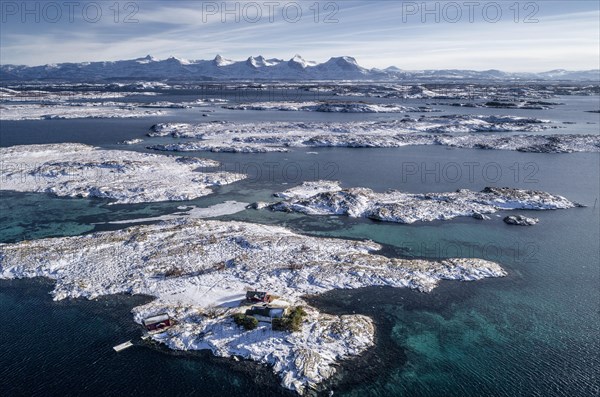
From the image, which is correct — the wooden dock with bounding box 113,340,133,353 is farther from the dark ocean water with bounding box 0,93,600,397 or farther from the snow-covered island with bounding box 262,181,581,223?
the snow-covered island with bounding box 262,181,581,223

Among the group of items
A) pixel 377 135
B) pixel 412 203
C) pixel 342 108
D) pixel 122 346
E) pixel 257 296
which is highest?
pixel 342 108

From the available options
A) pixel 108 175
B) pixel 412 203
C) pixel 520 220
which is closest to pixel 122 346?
pixel 412 203

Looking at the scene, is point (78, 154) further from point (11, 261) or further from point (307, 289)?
point (307, 289)

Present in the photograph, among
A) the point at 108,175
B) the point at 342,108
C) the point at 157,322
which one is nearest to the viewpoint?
the point at 157,322

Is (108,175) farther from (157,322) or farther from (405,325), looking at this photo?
(405,325)

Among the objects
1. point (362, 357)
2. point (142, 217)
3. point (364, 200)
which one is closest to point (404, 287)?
point (362, 357)

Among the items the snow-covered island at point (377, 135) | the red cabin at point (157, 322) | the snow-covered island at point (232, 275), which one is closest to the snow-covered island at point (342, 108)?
the snow-covered island at point (377, 135)

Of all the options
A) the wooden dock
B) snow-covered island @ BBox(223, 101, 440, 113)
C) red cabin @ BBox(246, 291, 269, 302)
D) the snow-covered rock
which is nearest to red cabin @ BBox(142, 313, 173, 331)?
the wooden dock

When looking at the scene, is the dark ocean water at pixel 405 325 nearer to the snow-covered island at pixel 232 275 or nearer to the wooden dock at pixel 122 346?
the wooden dock at pixel 122 346
